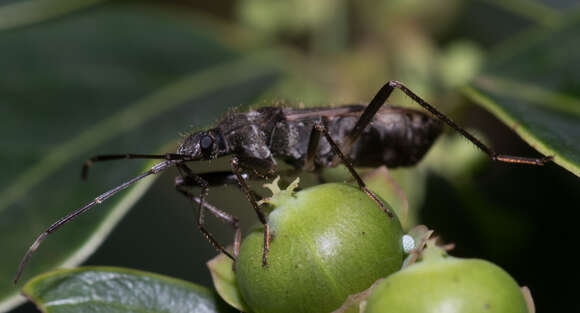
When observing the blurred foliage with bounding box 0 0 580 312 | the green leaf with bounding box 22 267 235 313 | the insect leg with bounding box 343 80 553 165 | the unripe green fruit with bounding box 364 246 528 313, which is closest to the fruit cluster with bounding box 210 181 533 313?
the unripe green fruit with bounding box 364 246 528 313

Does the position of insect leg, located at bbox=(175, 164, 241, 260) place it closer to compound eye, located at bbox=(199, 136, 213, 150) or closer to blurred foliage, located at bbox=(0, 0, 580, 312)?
compound eye, located at bbox=(199, 136, 213, 150)

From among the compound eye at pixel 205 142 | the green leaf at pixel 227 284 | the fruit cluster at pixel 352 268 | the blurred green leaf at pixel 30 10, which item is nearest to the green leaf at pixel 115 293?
the green leaf at pixel 227 284

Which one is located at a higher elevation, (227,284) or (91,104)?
(91,104)

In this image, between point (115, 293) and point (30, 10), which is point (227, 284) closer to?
point (115, 293)

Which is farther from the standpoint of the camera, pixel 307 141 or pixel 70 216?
pixel 307 141

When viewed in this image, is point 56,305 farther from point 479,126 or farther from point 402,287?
point 479,126

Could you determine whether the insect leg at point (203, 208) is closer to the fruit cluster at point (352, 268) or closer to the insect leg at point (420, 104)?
the fruit cluster at point (352, 268)

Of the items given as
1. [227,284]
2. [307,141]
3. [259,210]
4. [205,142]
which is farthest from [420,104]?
[227,284]
